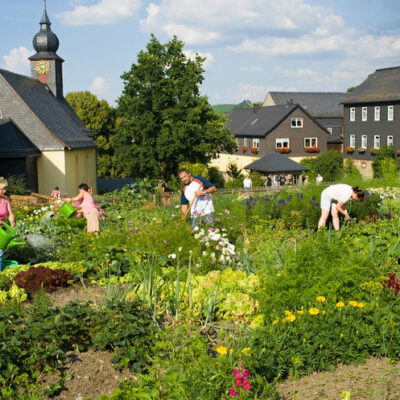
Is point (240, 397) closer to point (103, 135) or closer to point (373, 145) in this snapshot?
point (373, 145)

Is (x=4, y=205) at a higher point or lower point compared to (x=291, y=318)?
higher

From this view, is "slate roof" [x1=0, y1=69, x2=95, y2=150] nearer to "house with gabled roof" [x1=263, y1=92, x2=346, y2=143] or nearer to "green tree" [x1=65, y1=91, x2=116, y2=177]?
"green tree" [x1=65, y1=91, x2=116, y2=177]

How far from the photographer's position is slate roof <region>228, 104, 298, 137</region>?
59.0 meters

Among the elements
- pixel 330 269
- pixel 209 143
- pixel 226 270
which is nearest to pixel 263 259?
pixel 226 270

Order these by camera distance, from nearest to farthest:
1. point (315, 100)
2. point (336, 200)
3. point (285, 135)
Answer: point (336, 200)
point (285, 135)
point (315, 100)

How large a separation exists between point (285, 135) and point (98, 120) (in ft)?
65.1

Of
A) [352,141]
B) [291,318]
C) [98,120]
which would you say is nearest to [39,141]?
[98,120]

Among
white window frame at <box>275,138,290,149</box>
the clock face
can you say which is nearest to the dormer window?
white window frame at <box>275,138,290,149</box>

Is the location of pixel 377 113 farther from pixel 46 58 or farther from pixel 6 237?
pixel 6 237

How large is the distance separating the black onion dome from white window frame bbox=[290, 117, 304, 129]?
28143 millimetres

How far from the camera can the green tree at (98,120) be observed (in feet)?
180

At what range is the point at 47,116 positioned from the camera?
3328 centimetres

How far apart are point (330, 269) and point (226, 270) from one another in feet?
4.56

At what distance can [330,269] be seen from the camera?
559 cm
